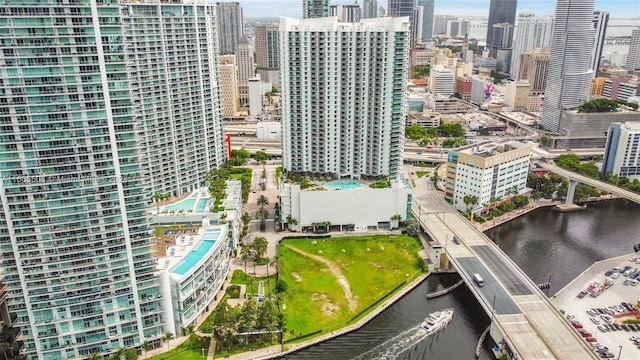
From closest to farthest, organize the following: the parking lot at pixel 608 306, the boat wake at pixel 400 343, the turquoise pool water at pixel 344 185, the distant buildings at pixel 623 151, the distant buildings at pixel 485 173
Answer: the boat wake at pixel 400 343, the parking lot at pixel 608 306, the turquoise pool water at pixel 344 185, the distant buildings at pixel 485 173, the distant buildings at pixel 623 151

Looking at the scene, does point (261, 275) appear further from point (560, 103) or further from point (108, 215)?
point (560, 103)

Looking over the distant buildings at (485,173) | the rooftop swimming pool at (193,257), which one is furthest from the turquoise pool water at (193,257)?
the distant buildings at (485,173)

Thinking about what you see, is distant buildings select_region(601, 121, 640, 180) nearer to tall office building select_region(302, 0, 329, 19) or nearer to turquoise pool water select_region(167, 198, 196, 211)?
tall office building select_region(302, 0, 329, 19)

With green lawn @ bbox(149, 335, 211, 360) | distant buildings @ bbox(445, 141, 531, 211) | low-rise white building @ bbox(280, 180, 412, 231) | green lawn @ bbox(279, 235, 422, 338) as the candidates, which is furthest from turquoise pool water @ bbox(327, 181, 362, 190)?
green lawn @ bbox(149, 335, 211, 360)

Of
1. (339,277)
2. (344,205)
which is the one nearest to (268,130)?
(344,205)

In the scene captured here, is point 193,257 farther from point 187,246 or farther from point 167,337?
point 167,337

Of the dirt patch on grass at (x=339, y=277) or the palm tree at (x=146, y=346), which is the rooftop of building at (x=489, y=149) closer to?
the dirt patch on grass at (x=339, y=277)
